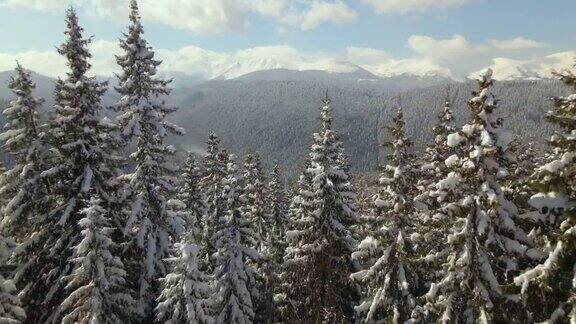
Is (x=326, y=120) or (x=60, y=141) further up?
(x=326, y=120)

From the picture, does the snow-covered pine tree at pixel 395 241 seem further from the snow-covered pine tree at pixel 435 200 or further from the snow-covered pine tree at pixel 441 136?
the snow-covered pine tree at pixel 441 136

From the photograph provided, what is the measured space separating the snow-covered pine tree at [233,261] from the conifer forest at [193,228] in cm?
8

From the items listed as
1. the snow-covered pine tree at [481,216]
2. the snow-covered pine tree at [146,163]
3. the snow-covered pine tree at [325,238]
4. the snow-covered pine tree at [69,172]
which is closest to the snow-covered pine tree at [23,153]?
the snow-covered pine tree at [69,172]

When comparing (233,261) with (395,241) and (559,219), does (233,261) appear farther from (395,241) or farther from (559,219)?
(559,219)

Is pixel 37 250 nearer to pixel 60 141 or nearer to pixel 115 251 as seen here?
pixel 115 251

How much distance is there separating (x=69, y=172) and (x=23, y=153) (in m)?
2.45

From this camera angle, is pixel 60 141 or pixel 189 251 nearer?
pixel 189 251

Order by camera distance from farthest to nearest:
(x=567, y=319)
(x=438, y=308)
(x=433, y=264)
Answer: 1. (x=433, y=264)
2. (x=438, y=308)
3. (x=567, y=319)

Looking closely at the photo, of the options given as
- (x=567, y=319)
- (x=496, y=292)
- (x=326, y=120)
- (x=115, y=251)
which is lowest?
(x=115, y=251)

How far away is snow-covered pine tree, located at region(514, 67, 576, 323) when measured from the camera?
11821mm

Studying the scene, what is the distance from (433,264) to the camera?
59.3 ft

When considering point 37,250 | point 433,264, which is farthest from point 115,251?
point 433,264

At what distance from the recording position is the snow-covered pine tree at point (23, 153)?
21.8 metres

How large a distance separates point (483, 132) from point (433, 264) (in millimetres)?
6052
